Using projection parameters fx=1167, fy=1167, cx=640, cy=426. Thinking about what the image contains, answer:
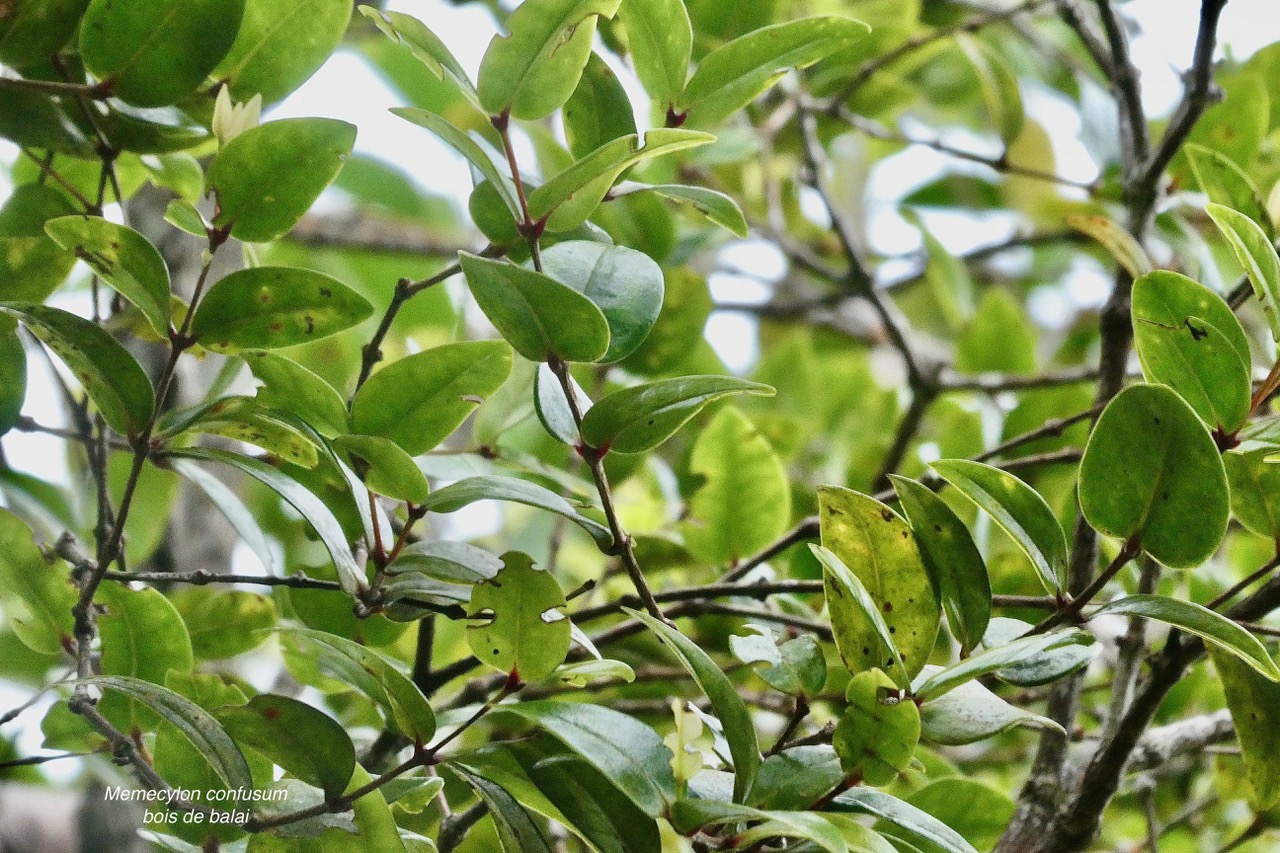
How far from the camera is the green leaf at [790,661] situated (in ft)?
1.39

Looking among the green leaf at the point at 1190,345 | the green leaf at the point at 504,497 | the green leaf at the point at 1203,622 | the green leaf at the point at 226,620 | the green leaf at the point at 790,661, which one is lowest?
the green leaf at the point at 226,620

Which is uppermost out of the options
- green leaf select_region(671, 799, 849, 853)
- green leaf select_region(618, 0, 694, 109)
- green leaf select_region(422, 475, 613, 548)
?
green leaf select_region(618, 0, 694, 109)

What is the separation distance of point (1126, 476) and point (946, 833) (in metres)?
0.14

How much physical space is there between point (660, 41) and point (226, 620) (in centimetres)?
39

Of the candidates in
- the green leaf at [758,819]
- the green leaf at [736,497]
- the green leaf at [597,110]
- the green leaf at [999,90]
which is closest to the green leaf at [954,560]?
the green leaf at [758,819]

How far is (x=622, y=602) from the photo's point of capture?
1.75 ft

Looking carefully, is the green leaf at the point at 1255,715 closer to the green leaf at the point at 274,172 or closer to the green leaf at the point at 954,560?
the green leaf at the point at 954,560

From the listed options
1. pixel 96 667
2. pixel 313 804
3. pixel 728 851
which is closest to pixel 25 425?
pixel 96 667

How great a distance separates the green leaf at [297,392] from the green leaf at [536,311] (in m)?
0.12

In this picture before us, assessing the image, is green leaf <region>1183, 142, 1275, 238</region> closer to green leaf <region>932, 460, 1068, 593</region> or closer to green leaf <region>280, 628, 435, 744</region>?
green leaf <region>932, 460, 1068, 593</region>

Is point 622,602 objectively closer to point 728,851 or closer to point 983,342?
point 728,851

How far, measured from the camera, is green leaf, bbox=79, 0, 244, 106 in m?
0.50

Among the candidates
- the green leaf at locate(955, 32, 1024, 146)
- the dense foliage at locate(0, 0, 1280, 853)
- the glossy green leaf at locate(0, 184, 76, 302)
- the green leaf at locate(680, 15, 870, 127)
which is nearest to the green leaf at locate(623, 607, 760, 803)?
the dense foliage at locate(0, 0, 1280, 853)

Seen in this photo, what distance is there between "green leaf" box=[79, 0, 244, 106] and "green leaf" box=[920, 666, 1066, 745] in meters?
0.40
